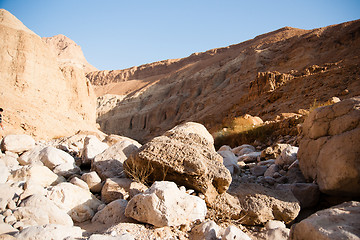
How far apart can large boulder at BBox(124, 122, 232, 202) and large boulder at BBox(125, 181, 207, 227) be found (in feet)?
1.03

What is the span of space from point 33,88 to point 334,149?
45.7ft

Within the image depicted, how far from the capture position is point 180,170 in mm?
2584

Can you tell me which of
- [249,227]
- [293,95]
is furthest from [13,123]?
[293,95]

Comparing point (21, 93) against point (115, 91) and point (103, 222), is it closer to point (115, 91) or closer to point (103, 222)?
point (103, 222)

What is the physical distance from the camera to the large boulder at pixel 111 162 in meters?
3.36

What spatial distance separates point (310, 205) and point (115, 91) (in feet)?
189

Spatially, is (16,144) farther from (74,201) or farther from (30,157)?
(74,201)

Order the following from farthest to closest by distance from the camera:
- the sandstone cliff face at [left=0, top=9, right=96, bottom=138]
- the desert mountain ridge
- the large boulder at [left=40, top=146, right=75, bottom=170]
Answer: the sandstone cliff face at [left=0, top=9, right=96, bottom=138] < the large boulder at [left=40, top=146, right=75, bottom=170] < the desert mountain ridge

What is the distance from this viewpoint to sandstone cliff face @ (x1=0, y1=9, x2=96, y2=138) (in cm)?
994

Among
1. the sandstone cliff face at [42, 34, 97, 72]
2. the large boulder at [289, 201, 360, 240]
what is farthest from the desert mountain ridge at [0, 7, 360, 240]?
the sandstone cliff face at [42, 34, 97, 72]

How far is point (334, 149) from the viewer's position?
8.94 ft

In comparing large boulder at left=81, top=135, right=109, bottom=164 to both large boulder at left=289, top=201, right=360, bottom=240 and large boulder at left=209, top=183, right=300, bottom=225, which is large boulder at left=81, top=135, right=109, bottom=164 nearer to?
large boulder at left=209, top=183, right=300, bottom=225

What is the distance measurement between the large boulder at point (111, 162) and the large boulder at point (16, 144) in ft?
5.46

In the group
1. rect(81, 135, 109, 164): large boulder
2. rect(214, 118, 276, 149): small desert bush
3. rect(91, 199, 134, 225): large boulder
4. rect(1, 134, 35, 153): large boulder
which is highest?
rect(1, 134, 35, 153): large boulder
